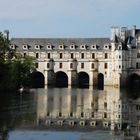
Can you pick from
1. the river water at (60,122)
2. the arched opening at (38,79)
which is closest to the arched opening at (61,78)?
the arched opening at (38,79)

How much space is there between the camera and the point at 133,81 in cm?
9938

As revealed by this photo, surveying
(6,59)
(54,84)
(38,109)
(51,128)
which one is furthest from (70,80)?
(51,128)

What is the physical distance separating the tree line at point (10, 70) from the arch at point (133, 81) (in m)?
26.5

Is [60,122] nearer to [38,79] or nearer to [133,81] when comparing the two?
[133,81]

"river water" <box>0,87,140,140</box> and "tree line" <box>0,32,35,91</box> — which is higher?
"tree line" <box>0,32,35,91</box>

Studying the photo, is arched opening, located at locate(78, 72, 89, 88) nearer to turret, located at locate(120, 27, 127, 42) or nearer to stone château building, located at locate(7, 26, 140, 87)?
stone château building, located at locate(7, 26, 140, 87)

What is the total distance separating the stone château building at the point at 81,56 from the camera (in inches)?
3885

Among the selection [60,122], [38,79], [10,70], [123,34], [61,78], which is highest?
[123,34]

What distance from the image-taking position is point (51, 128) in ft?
102

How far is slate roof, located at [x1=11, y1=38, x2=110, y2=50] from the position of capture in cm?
10344

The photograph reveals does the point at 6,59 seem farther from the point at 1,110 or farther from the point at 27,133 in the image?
the point at 27,133

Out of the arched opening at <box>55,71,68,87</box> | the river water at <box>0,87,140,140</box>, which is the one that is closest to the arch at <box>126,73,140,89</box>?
the arched opening at <box>55,71,68,87</box>

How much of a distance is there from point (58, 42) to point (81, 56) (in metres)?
5.61

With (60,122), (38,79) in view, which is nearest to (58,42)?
(38,79)
